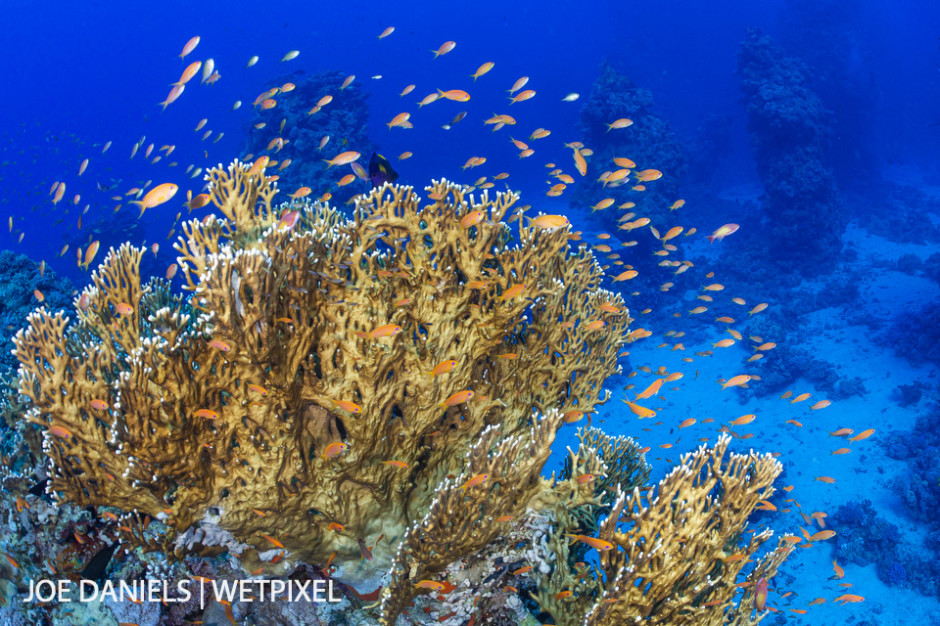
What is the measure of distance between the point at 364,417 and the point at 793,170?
2814cm

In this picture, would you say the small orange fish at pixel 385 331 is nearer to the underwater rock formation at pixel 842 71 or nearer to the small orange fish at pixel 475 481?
the small orange fish at pixel 475 481

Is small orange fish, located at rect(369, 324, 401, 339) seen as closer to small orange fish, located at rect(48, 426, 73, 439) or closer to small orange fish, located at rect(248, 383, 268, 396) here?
small orange fish, located at rect(248, 383, 268, 396)

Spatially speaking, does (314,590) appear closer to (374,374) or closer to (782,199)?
(374,374)

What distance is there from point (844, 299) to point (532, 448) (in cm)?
2407

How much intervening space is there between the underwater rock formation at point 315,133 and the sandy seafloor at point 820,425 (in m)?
15.1

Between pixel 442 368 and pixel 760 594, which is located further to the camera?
pixel 760 594

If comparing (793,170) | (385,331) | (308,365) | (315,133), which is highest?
(315,133)

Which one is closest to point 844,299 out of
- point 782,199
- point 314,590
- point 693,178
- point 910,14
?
point 782,199

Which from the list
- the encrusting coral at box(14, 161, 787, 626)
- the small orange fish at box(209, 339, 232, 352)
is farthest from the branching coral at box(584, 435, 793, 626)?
the small orange fish at box(209, 339, 232, 352)

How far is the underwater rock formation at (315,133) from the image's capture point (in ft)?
66.5

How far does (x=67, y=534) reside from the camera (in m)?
4.10

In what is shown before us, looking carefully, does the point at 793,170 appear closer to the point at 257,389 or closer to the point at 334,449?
the point at 334,449

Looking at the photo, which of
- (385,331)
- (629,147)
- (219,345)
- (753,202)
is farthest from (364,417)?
(753,202)

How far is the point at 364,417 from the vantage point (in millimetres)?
4027
